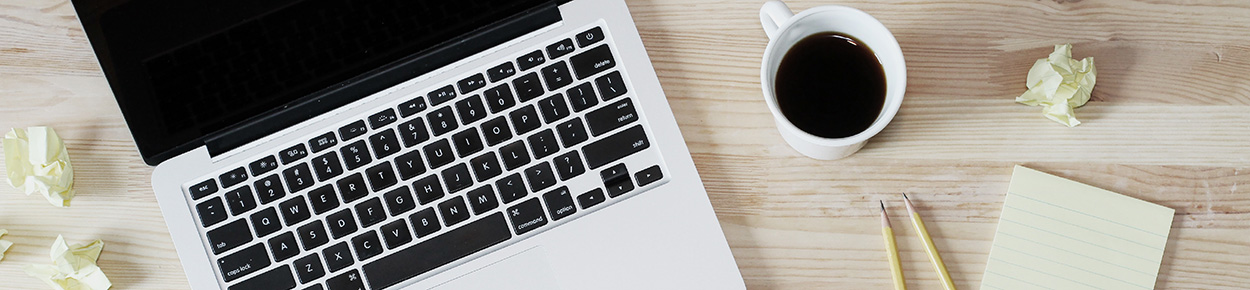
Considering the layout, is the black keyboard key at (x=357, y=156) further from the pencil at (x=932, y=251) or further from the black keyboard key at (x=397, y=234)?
the pencil at (x=932, y=251)

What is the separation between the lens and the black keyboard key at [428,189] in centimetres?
65

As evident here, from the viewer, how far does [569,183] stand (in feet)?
2.12

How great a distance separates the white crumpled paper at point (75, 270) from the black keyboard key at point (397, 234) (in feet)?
0.89

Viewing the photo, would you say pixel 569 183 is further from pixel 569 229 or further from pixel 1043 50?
pixel 1043 50

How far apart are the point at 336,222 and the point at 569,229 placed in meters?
0.19

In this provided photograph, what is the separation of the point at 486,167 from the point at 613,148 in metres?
0.10

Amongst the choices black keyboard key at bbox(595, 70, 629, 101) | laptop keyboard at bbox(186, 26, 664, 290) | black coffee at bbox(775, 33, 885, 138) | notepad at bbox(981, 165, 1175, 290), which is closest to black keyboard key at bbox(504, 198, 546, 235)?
laptop keyboard at bbox(186, 26, 664, 290)

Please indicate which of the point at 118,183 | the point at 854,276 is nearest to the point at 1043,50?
the point at 854,276

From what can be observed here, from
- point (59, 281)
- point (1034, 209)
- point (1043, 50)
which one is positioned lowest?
point (1034, 209)

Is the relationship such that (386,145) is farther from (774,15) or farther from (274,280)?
(774,15)

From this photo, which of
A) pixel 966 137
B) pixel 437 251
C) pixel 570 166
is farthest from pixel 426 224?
pixel 966 137

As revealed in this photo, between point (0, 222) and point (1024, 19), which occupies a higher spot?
point (0, 222)

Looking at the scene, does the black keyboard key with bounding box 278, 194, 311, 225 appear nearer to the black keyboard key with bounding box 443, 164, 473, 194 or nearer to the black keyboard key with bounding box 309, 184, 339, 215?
the black keyboard key with bounding box 309, 184, 339, 215

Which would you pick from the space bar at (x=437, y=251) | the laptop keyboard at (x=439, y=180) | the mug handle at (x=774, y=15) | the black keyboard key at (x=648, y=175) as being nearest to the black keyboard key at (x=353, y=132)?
the laptop keyboard at (x=439, y=180)
